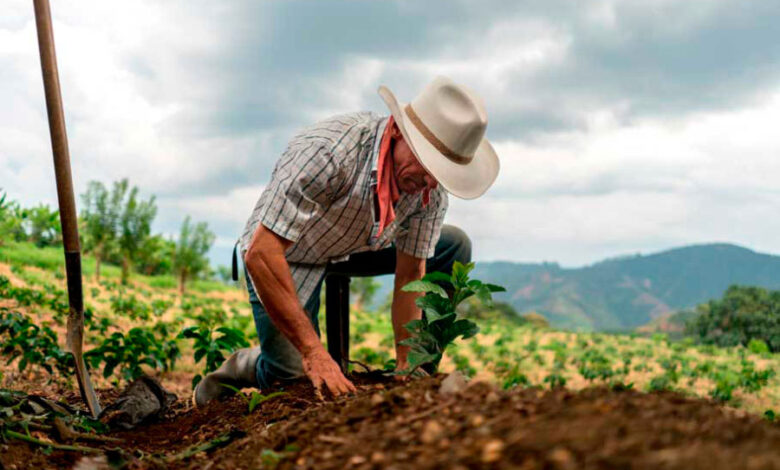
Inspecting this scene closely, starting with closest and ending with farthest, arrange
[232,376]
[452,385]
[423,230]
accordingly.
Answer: [452,385]
[423,230]
[232,376]

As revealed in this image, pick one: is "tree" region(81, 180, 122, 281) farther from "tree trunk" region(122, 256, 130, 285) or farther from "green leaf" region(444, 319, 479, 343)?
"green leaf" region(444, 319, 479, 343)

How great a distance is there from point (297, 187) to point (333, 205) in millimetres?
352

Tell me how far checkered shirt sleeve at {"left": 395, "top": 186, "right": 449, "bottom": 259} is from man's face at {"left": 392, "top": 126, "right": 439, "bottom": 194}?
1.69 ft

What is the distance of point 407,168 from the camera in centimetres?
307

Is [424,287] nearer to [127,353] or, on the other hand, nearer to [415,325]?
[415,325]

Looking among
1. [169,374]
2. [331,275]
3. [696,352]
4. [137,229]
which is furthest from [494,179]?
[137,229]

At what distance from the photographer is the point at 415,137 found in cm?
292

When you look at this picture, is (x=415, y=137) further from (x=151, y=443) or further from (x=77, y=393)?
(x=77, y=393)

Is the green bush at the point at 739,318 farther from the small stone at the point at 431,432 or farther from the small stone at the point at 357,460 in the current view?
the small stone at the point at 357,460

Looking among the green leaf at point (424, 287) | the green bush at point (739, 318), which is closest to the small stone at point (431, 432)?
the green leaf at point (424, 287)

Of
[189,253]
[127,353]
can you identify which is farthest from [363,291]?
[127,353]

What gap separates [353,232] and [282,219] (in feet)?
1.87

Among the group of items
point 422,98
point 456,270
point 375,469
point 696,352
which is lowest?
point 696,352

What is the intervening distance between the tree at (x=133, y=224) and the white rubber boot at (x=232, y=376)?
32.1 ft
